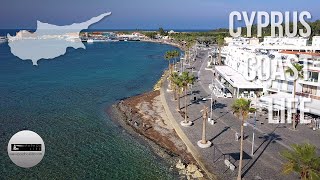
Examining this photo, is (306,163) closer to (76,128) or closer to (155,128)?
(155,128)

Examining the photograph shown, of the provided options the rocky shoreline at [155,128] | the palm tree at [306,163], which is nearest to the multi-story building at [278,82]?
the rocky shoreline at [155,128]

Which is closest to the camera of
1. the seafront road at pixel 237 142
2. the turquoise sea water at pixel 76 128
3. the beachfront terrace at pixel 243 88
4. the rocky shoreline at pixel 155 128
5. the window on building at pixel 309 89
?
the seafront road at pixel 237 142

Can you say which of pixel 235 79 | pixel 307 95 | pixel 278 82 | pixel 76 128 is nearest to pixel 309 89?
pixel 307 95

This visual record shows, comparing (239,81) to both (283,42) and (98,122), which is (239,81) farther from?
(283,42)

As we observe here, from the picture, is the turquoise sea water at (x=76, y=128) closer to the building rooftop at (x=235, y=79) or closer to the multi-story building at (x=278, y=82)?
the building rooftop at (x=235, y=79)

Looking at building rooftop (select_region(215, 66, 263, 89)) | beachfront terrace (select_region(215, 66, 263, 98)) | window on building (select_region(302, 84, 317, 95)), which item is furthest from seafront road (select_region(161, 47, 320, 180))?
window on building (select_region(302, 84, 317, 95))

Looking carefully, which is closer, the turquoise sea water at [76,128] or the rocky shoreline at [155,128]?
the turquoise sea water at [76,128]

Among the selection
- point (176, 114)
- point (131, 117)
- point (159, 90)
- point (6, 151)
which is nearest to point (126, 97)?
point (159, 90)
